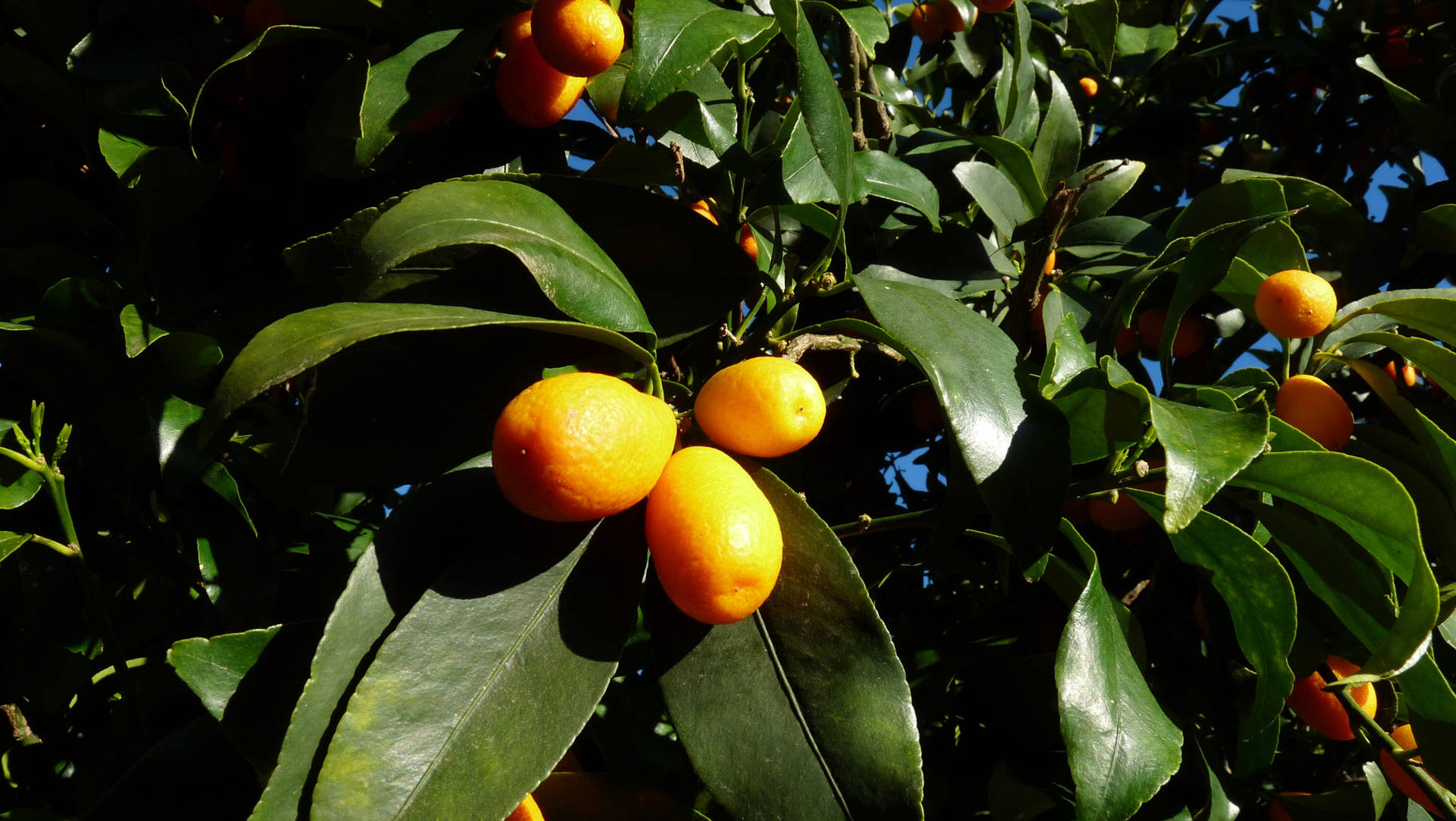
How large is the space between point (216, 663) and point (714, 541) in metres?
0.42

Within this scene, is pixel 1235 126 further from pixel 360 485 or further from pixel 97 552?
pixel 97 552

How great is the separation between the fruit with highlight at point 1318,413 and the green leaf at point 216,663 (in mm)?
1129

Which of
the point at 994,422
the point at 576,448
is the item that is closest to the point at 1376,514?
the point at 994,422

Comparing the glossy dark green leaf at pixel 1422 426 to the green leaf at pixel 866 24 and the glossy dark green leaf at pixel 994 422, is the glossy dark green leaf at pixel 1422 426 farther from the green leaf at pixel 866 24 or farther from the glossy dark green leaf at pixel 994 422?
the green leaf at pixel 866 24

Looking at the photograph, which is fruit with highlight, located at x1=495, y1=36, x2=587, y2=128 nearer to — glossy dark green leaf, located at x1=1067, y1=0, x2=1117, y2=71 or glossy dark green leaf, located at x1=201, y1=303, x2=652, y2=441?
glossy dark green leaf, located at x1=201, y1=303, x2=652, y2=441

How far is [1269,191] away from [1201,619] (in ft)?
1.86

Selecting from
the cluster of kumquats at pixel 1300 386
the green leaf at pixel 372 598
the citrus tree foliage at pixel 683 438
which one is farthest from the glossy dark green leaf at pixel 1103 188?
the green leaf at pixel 372 598

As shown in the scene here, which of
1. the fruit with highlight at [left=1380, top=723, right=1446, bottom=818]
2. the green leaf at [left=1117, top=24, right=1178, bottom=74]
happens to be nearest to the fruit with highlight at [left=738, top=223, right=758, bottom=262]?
the fruit with highlight at [left=1380, top=723, right=1446, bottom=818]

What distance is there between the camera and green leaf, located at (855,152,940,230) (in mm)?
1104

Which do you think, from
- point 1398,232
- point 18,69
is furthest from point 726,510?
point 1398,232

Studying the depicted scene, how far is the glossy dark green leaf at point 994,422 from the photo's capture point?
2.39 feet

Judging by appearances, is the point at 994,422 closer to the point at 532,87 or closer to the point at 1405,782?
the point at 532,87

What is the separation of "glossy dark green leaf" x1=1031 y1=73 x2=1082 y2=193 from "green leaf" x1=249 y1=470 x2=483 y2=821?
1.01 metres

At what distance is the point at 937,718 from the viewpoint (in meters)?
1.40
